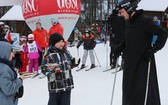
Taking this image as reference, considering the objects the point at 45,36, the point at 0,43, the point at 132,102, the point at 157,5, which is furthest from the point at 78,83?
the point at 157,5

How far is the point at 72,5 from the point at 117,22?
2.64m

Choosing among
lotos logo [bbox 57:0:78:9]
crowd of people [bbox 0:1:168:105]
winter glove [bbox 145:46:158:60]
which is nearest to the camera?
crowd of people [bbox 0:1:168:105]

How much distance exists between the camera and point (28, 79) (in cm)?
816

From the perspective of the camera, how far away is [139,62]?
3609 mm

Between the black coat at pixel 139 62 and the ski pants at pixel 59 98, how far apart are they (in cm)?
89

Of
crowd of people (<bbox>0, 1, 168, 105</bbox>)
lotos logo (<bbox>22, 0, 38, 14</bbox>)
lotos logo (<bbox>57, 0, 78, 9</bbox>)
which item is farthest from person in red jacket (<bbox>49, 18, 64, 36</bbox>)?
crowd of people (<bbox>0, 1, 168, 105</bbox>)

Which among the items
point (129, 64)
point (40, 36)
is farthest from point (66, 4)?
point (129, 64)

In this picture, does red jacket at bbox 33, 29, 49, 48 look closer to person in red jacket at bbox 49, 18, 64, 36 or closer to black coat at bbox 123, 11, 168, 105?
Result: person in red jacket at bbox 49, 18, 64, 36

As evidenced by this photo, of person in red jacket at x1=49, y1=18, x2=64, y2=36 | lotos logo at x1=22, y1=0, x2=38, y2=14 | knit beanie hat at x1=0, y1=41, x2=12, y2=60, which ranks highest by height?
lotos logo at x1=22, y1=0, x2=38, y2=14

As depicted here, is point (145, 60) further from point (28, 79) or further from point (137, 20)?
point (28, 79)

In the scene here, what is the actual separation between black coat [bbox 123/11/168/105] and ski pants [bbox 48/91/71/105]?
0.89 meters

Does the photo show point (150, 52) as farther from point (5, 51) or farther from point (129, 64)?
point (5, 51)

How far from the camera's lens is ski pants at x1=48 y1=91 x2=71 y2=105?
391cm

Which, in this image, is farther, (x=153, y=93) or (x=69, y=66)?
(x=69, y=66)
